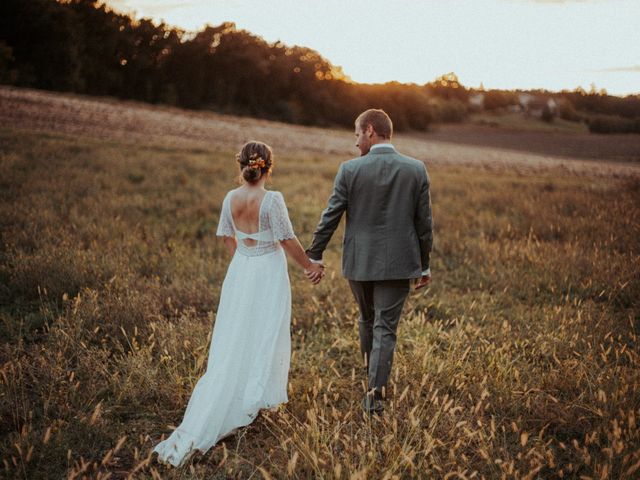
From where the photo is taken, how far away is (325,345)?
17.9ft

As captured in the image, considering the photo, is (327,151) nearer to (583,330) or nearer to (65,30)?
(583,330)

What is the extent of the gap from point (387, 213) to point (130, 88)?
65.7 metres

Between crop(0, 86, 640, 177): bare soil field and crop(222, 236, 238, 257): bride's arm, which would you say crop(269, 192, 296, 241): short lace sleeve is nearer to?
crop(222, 236, 238, 257): bride's arm

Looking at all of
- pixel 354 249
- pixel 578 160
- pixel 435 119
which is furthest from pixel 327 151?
pixel 435 119

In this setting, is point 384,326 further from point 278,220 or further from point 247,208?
point 247,208

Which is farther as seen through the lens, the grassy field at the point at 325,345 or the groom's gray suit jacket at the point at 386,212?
the groom's gray suit jacket at the point at 386,212

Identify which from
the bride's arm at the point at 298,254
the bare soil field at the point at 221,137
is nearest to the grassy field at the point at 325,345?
the bride's arm at the point at 298,254

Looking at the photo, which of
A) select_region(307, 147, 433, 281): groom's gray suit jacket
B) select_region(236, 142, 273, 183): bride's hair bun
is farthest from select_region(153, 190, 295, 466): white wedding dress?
select_region(307, 147, 433, 281): groom's gray suit jacket

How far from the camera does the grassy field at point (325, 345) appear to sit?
3.31 m

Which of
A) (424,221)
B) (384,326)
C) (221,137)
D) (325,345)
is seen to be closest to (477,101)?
(221,137)

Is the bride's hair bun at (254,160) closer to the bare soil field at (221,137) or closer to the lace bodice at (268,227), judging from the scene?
the lace bodice at (268,227)

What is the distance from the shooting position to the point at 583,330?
5.39 meters

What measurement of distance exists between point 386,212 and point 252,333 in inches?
61.6

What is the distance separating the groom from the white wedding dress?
0.47 m
